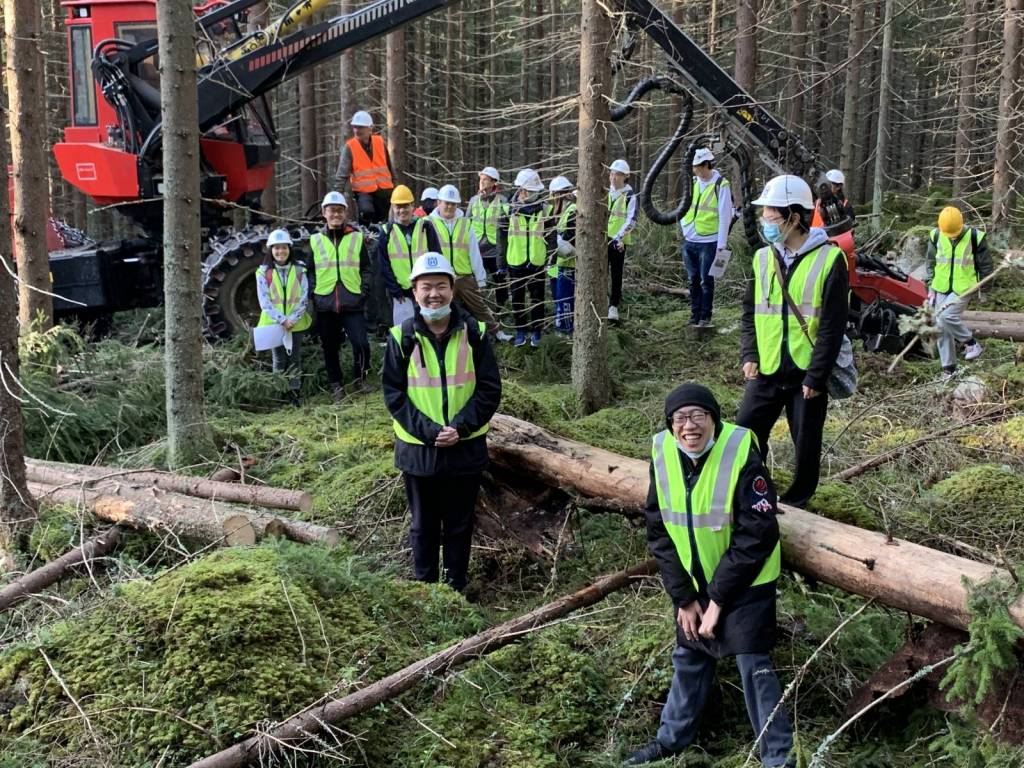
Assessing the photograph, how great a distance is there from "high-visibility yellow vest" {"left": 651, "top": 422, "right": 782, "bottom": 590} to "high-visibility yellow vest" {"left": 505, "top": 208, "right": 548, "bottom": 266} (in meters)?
7.07

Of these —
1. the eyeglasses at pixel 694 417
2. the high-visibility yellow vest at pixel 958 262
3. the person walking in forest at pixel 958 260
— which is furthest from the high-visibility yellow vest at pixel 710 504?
the high-visibility yellow vest at pixel 958 262

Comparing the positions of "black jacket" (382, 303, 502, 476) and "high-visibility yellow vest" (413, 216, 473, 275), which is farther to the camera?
"high-visibility yellow vest" (413, 216, 473, 275)

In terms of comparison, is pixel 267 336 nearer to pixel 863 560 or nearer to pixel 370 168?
pixel 370 168

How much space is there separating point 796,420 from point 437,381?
201cm

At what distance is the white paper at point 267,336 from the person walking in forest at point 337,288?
0.42 metres

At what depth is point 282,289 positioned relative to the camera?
32.3ft

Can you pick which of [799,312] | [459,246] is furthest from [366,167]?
[799,312]

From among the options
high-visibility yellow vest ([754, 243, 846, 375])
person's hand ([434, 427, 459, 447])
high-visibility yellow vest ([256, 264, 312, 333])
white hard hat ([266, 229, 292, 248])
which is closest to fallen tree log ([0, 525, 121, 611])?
person's hand ([434, 427, 459, 447])

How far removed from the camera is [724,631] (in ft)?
12.6

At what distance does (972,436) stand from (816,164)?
4428 millimetres

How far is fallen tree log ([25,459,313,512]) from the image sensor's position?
19.0 ft

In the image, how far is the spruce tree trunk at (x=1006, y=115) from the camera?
13.8 meters

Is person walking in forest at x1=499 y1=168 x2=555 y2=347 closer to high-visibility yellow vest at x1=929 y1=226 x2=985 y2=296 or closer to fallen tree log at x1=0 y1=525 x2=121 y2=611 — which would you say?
high-visibility yellow vest at x1=929 y1=226 x2=985 y2=296

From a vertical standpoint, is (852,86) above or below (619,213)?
above
